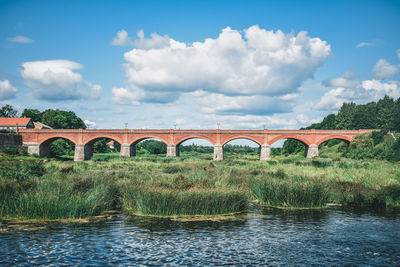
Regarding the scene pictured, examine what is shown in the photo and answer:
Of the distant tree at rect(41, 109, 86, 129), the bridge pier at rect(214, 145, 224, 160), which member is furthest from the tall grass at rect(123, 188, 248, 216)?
the distant tree at rect(41, 109, 86, 129)

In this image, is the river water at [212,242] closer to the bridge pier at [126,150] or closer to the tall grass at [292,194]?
the tall grass at [292,194]

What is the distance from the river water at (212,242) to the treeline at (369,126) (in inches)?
1759

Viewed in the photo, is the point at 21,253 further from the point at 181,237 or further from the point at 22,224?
the point at 181,237

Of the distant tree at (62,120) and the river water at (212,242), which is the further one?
the distant tree at (62,120)

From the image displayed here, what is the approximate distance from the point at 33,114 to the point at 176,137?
59896 mm

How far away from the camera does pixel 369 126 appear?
3969 inches

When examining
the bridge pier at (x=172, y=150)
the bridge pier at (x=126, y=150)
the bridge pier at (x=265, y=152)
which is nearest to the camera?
the bridge pier at (x=265, y=152)

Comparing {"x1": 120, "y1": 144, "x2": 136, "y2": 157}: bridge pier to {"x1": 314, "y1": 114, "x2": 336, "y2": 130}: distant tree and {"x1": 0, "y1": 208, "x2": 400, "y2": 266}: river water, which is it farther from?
{"x1": 314, "y1": 114, "x2": 336, "y2": 130}: distant tree

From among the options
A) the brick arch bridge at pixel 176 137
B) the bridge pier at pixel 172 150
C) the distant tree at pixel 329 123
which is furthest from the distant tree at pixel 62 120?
the distant tree at pixel 329 123

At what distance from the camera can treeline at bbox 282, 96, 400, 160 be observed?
60.3 metres

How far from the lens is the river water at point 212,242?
9.93 m

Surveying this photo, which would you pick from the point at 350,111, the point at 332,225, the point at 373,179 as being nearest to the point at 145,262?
the point at 332,225

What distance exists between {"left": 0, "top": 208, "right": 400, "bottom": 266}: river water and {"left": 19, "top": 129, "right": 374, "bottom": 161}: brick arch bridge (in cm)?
5237

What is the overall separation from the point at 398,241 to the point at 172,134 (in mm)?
58611
